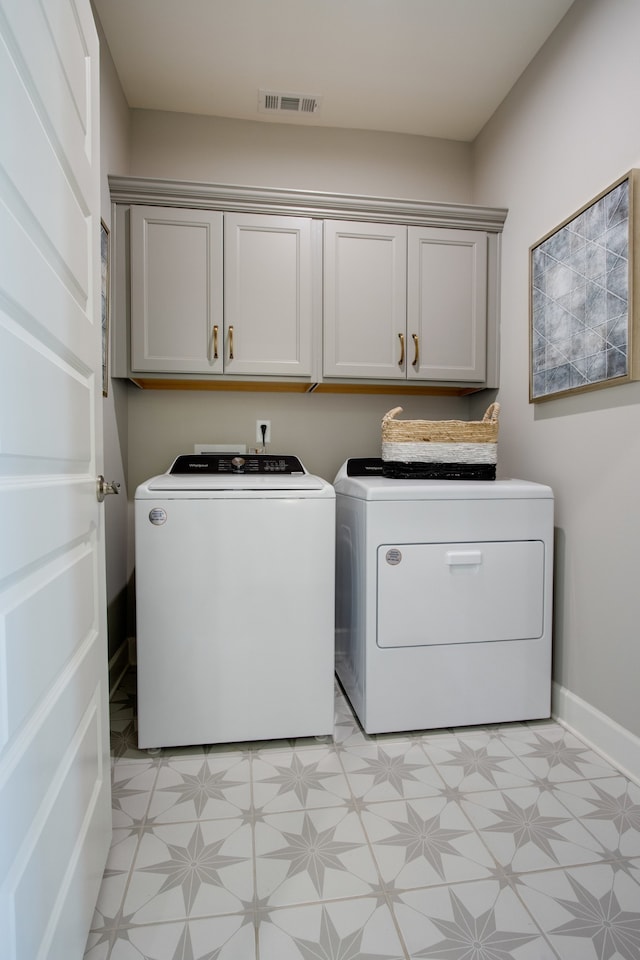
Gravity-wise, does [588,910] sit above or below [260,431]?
below

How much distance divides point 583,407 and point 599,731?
1098 millimetres

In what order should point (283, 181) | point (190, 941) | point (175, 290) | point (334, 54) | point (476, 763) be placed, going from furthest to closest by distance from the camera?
point (283, 181)
point (175, 290)
point (334, 54)
point (476, 763)
point (190, 941)

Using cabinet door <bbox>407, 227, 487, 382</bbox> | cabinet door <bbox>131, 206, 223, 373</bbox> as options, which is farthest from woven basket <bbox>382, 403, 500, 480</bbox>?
cabinet door <bbox>131, 206, 223, 373</bbox>

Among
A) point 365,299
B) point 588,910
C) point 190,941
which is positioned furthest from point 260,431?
point 588,910

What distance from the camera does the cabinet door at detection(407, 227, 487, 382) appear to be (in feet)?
7.70

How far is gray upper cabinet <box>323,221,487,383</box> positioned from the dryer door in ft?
3.04

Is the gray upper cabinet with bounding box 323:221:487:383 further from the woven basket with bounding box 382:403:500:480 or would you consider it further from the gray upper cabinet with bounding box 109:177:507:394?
the woven basket with bounding box 382:403:500:480

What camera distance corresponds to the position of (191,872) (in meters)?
1.20

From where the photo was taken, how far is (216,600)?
1.67 meters

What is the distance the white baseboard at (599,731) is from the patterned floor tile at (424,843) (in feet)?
1.90

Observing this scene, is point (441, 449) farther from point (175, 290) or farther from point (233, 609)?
point (175, 290)

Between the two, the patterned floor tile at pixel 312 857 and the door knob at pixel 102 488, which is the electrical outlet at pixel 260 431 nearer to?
the door knob at pixel 102 488

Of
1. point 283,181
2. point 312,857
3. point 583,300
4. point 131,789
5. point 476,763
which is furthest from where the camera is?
point 283,181

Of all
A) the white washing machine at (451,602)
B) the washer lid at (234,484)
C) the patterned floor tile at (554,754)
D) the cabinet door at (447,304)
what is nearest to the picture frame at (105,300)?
the washer lid at (234,484)
